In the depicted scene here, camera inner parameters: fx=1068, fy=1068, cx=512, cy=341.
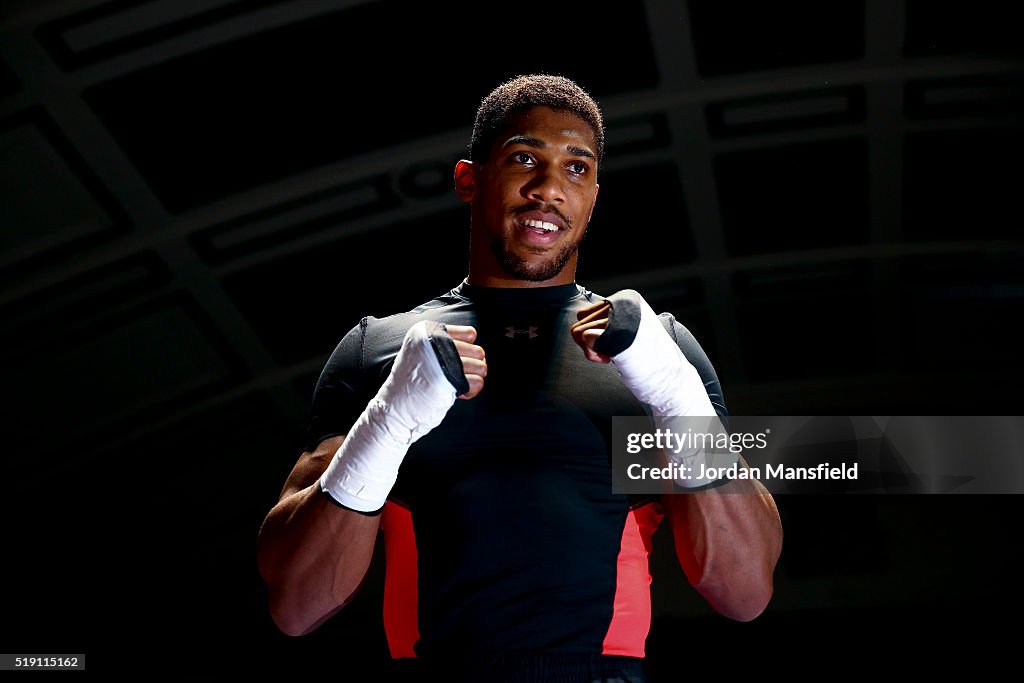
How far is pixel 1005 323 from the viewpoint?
9445 mm

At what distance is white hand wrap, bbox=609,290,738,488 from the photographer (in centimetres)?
188

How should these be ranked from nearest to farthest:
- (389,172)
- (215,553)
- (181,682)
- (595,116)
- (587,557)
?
(587,557), (595,116), (389,172), (181,682), (215,553)

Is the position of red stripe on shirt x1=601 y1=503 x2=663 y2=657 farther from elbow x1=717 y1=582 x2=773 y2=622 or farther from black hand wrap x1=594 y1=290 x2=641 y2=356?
black hand wrap x1=594 y1=290 x2=641 y2=356

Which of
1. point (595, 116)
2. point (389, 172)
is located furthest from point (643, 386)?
point (389, 172)

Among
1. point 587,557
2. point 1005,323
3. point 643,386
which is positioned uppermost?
point 1005,323

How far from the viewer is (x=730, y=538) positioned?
77.4 inches

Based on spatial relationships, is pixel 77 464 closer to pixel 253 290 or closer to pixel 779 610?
pixel 253 290

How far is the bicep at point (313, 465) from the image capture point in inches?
83.4

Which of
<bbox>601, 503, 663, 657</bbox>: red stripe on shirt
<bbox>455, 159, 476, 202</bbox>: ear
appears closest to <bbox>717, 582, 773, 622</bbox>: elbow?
<bbox>601, 503, 663, 657</bbox>: red stripe on shirt

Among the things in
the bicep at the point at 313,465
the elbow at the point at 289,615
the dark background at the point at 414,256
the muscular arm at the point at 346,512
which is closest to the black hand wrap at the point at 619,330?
the muscular arm at the point at 346,512

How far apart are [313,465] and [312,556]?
0.23m

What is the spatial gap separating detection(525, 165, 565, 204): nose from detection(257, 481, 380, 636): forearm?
2.42 ft

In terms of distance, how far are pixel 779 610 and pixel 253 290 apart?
17.8 ft

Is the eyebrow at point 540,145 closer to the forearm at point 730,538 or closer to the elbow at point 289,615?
the forearm at point 730,538
